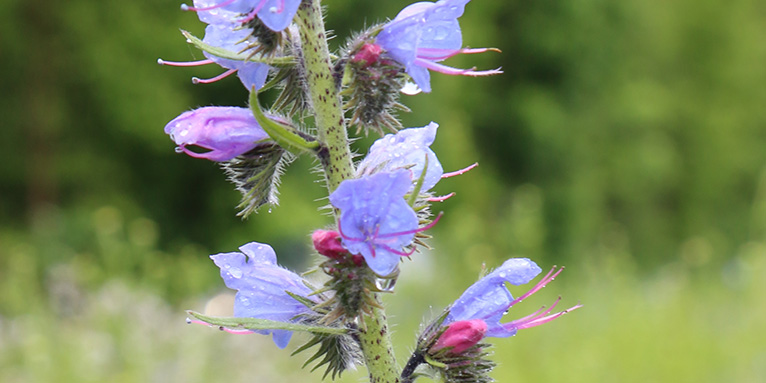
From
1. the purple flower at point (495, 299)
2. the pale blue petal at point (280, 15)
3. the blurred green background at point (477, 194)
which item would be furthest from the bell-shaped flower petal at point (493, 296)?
the blurred green background at point (477, 194)

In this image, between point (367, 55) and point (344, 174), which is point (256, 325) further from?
point (367, 55)

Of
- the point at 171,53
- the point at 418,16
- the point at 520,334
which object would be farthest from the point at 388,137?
the point at 171,53

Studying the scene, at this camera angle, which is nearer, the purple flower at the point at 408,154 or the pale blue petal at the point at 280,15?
the pale blue petal at the point at 280,15

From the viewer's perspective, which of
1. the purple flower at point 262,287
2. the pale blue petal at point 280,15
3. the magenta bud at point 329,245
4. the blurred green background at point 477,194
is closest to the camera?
the pale blue petal at point 280,15

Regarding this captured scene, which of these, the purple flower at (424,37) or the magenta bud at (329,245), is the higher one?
the purple flower at (424,37)

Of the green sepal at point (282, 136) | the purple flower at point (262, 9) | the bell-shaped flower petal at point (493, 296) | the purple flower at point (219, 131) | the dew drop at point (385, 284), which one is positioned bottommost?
the purple flower at point (219, 131)

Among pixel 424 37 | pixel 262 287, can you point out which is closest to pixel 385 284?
pixel 262 287

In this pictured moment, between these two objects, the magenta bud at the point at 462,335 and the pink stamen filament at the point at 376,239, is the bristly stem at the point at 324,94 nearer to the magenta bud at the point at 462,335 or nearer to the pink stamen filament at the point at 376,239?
the pink stamen filament at the point at 376,239
